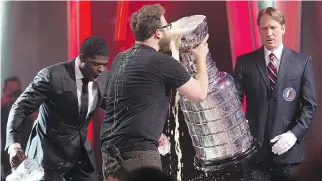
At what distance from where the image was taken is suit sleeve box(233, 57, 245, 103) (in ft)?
10.1

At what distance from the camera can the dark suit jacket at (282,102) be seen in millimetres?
3016

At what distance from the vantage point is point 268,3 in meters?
3.18

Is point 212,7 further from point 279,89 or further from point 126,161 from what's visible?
point 126,161

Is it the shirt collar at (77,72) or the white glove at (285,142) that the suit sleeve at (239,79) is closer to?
the white glove at (285,142)

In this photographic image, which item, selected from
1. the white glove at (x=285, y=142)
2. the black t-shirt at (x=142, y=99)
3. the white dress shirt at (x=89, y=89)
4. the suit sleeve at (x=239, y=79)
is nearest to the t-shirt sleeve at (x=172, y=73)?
the black t-shirt at (x=142, y=99)

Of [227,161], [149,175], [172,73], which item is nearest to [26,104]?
[172,73]

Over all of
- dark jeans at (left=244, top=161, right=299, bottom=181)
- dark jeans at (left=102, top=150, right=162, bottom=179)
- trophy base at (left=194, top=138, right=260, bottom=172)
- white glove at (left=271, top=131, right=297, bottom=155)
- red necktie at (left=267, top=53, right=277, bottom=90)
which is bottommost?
dark jeans at (left=244, top=161, right=299, bottom=181)

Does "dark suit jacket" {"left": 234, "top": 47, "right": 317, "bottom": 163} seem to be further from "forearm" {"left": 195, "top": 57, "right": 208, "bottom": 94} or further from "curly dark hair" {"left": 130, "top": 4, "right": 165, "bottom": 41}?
"curly dark hair" {"left": 130, "top": 4, "right": 165, "bottom": 41}

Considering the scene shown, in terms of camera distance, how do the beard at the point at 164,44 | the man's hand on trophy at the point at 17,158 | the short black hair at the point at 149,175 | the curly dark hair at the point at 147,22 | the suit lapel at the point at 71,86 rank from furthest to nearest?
the suit lapel at the point at 71,86
the man's hand on trophy at the point at 17,158
the beard at the point at 164,44
the curly dark hair at the point at 147,22
the short black hair at the point at 149,175

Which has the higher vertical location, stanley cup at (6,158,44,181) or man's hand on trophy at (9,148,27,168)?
man's hand on trophy at (9,148,27,168)

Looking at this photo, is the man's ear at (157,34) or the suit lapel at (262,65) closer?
the man's ear at (157,34)

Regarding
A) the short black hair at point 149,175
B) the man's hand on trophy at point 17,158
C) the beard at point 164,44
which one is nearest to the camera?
the short black hair at point 149,175

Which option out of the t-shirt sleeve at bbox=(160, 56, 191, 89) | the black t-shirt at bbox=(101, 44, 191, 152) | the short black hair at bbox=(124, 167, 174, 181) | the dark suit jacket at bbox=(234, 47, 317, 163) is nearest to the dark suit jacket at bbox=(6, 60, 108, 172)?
the black t-shirt at bbox=(101, 44, 191, 152)

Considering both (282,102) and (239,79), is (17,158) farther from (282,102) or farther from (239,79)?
(282,102)
